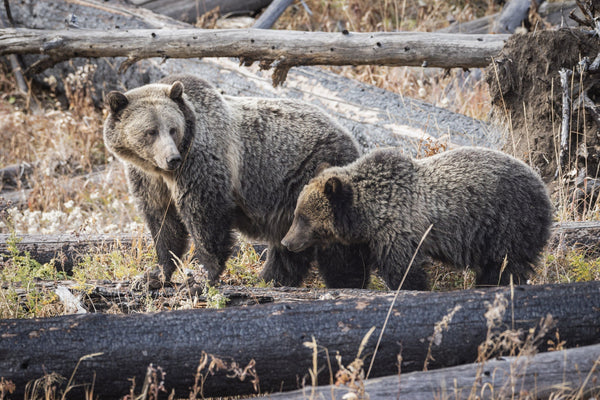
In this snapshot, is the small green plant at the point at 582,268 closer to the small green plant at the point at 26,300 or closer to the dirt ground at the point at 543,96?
the dirt ground at the point at 543,96

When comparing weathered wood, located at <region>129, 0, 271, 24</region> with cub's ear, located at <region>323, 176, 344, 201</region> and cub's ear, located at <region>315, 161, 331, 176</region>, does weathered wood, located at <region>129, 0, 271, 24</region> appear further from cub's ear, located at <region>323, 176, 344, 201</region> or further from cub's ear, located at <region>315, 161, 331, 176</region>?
cub's ear, located at <region>323, 176, 344, 201</region>

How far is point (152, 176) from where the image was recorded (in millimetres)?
5273

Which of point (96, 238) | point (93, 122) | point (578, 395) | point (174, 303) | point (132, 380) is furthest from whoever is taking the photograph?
point (93, 122)

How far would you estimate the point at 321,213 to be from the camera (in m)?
5.06

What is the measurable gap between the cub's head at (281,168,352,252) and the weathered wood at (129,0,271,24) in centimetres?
743

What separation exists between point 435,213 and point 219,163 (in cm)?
167

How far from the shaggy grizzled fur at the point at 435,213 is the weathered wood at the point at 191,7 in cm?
753

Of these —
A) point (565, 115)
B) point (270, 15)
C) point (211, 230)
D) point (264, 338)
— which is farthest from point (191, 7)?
point (264, 338)

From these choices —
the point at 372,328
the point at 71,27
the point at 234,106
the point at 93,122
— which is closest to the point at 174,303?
the point at 372,328

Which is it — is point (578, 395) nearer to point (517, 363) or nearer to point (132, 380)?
point (517, 363)

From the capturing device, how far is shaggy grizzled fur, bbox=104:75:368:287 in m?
5.07

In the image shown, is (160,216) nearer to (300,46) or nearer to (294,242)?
(294,242)

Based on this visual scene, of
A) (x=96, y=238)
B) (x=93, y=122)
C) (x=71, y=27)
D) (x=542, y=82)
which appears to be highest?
(x=71, y=27)

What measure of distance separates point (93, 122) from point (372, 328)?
7.91m
